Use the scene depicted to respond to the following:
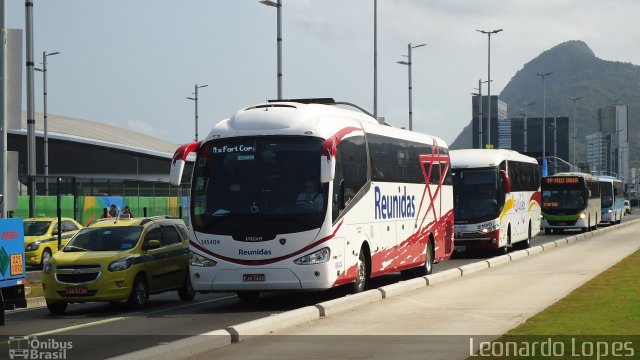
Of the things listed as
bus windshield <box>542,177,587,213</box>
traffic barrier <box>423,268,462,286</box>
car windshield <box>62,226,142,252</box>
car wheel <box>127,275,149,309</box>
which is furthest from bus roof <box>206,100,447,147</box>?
bus windshield <box>542,177,587,213</box>

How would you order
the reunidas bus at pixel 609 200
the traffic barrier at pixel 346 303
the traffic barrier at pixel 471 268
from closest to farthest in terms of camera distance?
the traffic barrier at pixel 346 303 < the traffic barrier at pixel 471 268 < the reunidas bus at pixel 609 200

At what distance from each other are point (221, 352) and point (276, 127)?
724cm

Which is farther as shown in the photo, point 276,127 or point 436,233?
point 436,233

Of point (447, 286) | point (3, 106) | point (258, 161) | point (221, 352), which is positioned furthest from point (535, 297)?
point (3, 106)

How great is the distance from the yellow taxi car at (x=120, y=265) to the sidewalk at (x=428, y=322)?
430 centimetres

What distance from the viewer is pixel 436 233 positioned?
89.4 ft

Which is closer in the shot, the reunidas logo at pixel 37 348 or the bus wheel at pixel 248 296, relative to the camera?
the reunidas logo at pixel 37 348

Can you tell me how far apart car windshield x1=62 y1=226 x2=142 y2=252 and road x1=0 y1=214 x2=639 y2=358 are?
112cm

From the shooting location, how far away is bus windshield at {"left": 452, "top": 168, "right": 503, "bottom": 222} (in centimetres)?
3447

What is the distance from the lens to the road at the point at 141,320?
47.0ft

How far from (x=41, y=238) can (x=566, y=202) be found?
30.8 m

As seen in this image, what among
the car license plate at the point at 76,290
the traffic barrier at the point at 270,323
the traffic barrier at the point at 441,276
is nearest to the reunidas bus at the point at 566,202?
the traffic barrier at the point at 441,276

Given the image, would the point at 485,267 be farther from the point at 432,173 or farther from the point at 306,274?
the point at 306,274

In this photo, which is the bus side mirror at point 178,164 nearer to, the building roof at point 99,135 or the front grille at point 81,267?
the front grille at point 81,267
